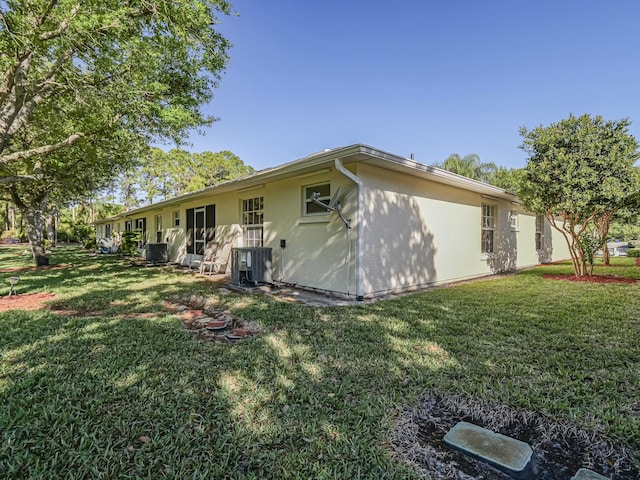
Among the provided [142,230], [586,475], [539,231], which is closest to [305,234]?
[586,475]

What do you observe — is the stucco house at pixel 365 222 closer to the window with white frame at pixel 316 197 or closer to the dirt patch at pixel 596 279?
the window with white frame at pixel 316 197

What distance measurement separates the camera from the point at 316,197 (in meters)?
6.48

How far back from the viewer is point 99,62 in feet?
18.9

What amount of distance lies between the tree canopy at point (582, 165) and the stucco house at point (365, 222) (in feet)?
4.60

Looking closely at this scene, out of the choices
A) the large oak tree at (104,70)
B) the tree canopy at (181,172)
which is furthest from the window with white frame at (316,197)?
the tree canopy at (181,172)

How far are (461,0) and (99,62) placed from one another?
8.24 metres

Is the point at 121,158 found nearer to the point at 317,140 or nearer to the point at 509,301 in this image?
the point at 317,140

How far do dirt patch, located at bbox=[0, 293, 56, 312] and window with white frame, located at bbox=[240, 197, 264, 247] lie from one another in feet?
14.8

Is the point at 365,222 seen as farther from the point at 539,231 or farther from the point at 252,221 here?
the point at 539,231

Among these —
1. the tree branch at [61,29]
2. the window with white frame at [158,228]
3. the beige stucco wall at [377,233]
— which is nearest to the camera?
the tree branch at [61,29]

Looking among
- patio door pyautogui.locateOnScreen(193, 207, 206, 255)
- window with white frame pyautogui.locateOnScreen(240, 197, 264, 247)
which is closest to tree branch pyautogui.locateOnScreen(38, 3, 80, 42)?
window with white frame pyautogui.locateOnScreen(240, 197, 264, 247)

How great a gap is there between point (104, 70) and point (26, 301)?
4.63m

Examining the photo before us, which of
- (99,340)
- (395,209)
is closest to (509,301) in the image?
(395,209)

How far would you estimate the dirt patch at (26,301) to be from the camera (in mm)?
5215
